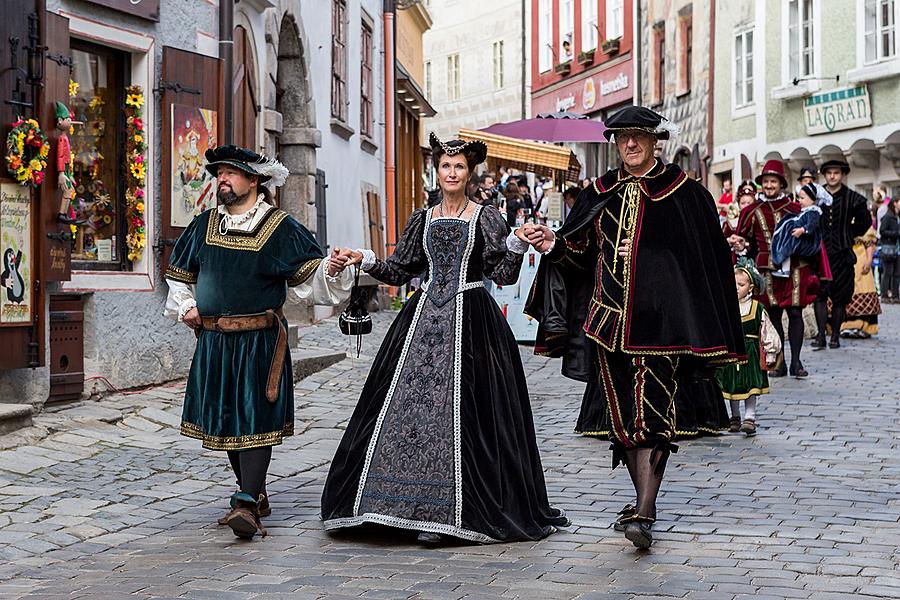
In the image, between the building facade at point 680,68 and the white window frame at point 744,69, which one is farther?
the building facade at point 680,68

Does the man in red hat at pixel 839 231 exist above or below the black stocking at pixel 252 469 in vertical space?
above

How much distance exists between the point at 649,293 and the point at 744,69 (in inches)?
1008

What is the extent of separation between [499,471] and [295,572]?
113 cm

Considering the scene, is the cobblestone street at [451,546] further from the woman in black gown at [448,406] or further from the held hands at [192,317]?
the held hands at [192,317]

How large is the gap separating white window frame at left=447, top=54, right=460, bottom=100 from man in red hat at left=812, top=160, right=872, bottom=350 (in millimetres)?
34618

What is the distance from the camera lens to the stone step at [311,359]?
1275cm

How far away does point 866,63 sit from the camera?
26.5 metres

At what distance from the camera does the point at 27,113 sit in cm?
934

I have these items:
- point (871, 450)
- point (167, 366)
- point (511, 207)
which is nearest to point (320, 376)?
point (167, 366)

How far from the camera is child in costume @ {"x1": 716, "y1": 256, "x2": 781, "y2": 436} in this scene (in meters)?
9.91

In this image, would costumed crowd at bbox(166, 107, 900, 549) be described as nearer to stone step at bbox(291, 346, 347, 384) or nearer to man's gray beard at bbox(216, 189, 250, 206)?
man's gray beard at bbox(216, 189, 250, 206)

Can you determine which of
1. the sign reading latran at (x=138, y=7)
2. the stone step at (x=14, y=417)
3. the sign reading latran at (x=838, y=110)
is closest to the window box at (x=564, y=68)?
the sign reading latran at (x=838, y=110)

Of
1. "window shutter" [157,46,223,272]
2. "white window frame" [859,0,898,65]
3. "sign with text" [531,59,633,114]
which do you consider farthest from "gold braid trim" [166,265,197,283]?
"sign with text" [531,59,633,114]

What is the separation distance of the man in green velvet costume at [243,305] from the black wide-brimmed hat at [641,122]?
1410mm
